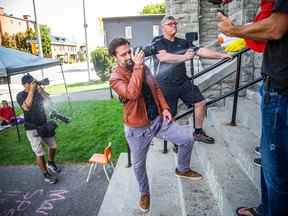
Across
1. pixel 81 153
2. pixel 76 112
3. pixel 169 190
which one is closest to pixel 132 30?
pixel 76 112

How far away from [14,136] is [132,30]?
31.6 meters

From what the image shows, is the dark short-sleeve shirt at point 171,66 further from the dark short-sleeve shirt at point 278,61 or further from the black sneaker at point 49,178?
the black sneaker at point 49,178

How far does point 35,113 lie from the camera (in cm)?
473

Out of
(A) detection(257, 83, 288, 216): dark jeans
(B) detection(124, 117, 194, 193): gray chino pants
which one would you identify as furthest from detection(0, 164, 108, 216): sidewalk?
(A) detection(257, 83, 288, 216): dark jeans

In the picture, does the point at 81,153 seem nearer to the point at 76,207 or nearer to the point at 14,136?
the point at 76,207

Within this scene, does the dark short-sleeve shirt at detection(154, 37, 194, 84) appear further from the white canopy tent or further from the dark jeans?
the white canopy tent

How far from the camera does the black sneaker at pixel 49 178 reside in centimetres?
463

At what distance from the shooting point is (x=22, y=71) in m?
7.82

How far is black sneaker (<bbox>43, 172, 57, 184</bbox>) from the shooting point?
4.63 m

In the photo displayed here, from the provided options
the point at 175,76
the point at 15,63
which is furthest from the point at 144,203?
the point at 15,63

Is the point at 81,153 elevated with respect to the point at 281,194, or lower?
lower

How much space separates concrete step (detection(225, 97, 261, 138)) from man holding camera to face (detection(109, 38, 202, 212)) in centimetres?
120

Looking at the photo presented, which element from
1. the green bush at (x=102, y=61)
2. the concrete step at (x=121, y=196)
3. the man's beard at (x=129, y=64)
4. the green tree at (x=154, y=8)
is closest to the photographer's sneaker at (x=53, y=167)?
the concrete step at (x=121, y=196)

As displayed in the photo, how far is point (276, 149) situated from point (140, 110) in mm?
1382
